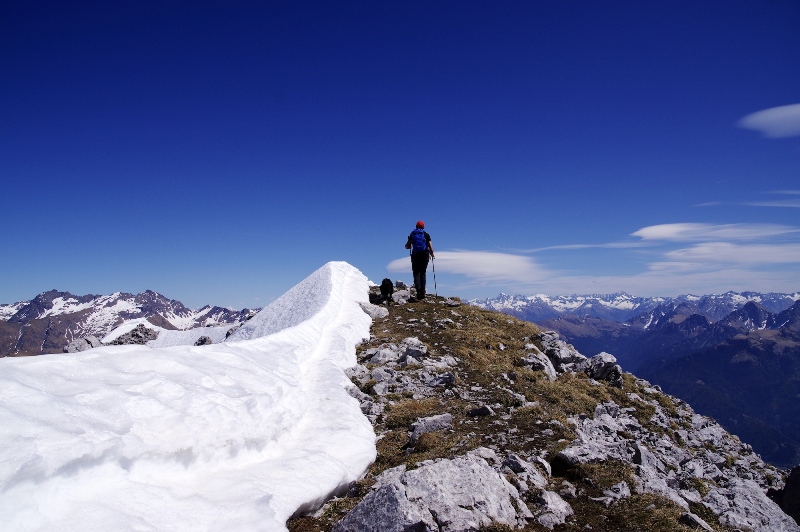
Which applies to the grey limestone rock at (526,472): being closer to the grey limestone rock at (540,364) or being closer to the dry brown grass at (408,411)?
the dry brown grass at (408,411)

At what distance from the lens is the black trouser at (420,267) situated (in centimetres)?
2778

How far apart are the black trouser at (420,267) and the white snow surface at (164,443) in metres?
17.1

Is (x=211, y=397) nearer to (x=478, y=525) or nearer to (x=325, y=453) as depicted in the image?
(x=325, y=453)

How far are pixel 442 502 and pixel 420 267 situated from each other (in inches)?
903

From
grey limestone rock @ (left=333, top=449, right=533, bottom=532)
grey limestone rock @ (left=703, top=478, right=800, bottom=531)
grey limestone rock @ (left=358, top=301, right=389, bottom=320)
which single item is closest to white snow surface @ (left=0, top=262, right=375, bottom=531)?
grey limestone rock @ (left=333, top=449, right=533, bottom=532)

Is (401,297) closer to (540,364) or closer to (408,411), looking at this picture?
(540,364)

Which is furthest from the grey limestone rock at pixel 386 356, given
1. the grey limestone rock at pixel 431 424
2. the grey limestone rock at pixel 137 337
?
the grey limestone rock at pixel 137 337

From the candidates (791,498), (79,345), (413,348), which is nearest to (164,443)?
(413,348)

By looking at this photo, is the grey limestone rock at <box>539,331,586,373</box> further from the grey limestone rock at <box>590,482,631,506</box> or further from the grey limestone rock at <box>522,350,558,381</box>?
the grey limestone rock at <box>590,482,631,506</box>

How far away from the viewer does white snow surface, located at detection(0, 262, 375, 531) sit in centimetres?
498

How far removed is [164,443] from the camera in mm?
6496

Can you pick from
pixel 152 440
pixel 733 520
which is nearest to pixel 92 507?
pixel 152 440

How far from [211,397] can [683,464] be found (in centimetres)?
1260

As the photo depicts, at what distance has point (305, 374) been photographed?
14.2m
